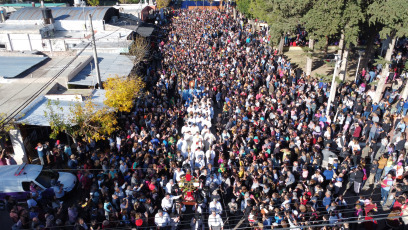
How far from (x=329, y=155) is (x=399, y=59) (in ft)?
50.4

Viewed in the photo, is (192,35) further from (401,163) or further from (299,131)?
(401,163)

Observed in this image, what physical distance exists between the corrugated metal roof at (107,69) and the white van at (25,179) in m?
6.63

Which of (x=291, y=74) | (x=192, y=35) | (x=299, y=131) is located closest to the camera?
(x=299, y=131)

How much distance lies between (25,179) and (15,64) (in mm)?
11399

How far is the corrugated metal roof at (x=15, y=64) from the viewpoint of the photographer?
55.6 feet

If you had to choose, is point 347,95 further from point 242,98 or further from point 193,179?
point 193,179

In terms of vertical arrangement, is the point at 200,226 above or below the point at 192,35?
below

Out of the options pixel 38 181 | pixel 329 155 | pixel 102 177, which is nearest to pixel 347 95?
pixel 329 155

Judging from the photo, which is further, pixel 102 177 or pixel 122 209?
pixel 102 177

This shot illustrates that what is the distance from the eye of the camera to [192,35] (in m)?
32.4

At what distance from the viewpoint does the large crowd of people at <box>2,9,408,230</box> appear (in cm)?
826

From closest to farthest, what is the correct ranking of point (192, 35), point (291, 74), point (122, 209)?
point (122, 209), point (291, 74), point (192, 35)

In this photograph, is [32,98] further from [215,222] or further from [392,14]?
[392,14]

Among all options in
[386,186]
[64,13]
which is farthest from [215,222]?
[64,13]
